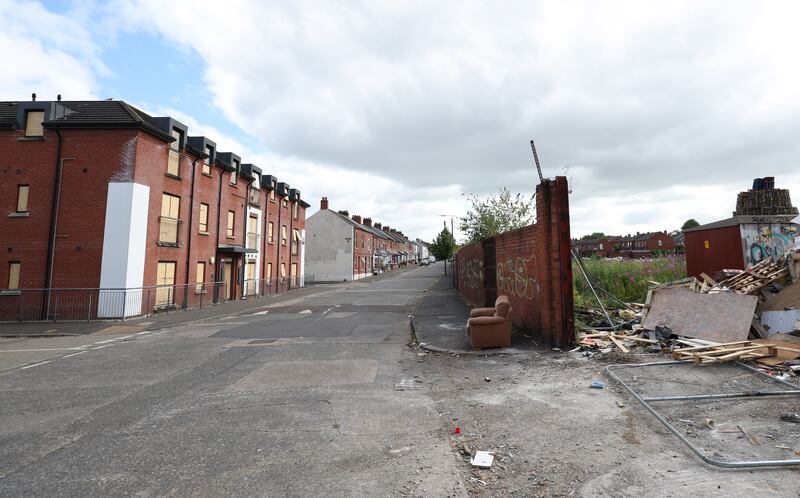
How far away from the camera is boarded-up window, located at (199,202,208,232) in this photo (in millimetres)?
21938

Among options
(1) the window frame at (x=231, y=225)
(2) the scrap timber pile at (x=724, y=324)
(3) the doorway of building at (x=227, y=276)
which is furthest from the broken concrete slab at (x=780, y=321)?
(1) the window frame at (x=231, y=225)

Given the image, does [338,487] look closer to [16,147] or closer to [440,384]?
[440,384]

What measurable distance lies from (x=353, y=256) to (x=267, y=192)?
18.9m

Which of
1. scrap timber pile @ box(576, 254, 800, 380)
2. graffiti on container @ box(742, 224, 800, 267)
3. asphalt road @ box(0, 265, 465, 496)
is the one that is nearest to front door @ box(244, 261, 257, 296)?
asphalt road @ box(0, 265, 465, 496)

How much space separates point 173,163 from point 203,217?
361cm

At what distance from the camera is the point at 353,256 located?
47.5 metres

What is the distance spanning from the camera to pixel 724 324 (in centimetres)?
729

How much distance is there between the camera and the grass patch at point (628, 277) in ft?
42.5

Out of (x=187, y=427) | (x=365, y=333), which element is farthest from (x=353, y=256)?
(x=187, y=427)

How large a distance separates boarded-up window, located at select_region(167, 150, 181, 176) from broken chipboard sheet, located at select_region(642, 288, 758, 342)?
2115cm

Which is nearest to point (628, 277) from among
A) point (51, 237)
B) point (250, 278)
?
point (250, 278)

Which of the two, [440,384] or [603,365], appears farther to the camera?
[603,365]

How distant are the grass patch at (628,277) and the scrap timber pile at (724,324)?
3476 mm

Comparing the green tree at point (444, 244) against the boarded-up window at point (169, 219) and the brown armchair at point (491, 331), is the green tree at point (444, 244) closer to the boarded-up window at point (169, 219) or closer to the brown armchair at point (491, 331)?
the boarded-up window at point (169, 219)
